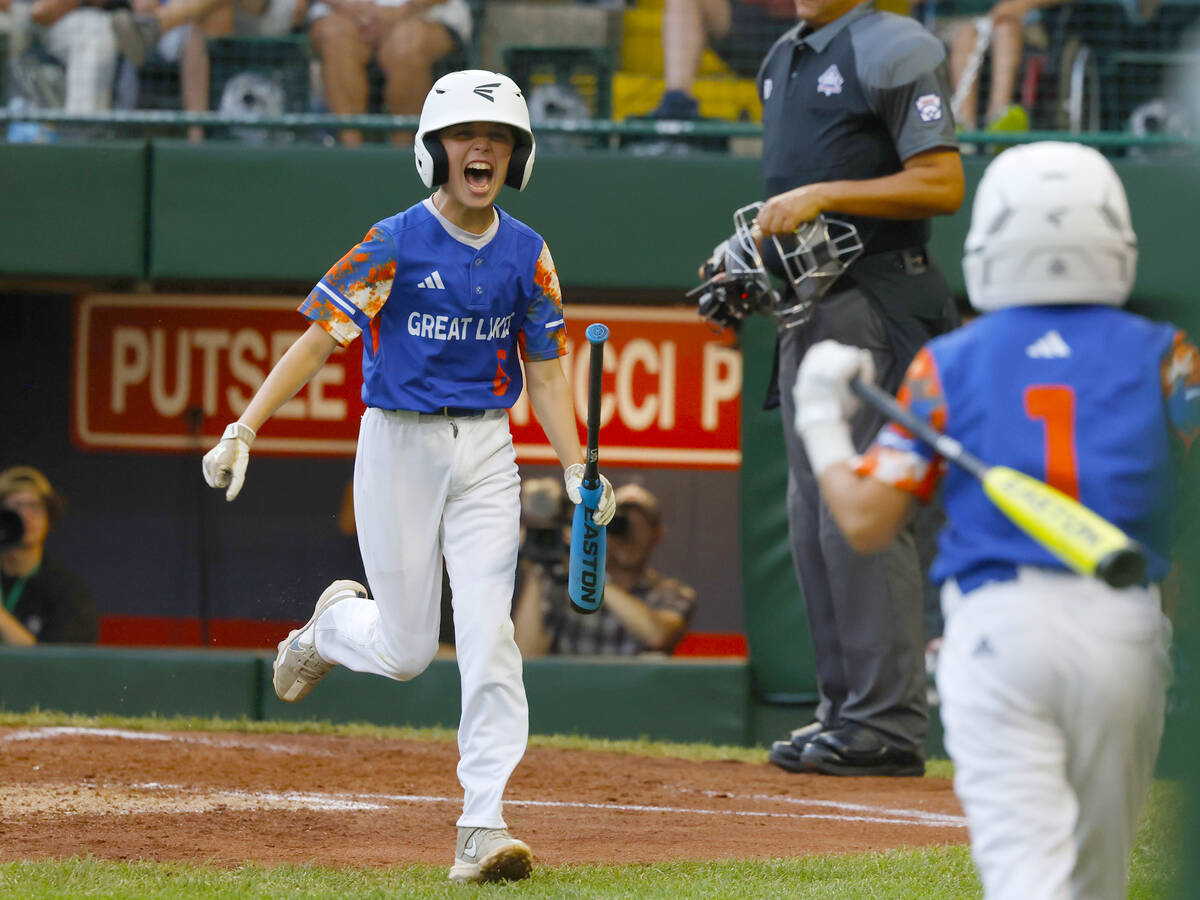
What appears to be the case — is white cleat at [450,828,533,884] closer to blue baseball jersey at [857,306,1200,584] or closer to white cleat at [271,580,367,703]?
white cleat at [271,580,367,703]

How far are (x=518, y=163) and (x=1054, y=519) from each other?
7.32 ft

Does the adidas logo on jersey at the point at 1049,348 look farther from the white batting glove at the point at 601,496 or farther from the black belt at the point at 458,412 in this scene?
the black belt at the point at 458,412

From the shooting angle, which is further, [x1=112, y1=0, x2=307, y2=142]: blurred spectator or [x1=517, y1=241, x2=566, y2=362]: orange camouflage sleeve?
[x1=112, y1=0, x2=307, y2=142]: blurred spectator

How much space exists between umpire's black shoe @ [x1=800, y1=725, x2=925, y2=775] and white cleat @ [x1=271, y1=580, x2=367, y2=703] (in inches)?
72.8

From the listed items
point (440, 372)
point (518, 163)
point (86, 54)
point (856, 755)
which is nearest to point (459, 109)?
point (518, 163)

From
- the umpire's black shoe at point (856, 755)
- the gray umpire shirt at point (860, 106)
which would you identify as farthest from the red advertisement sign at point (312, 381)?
the umpire's black shoe at point (856, 755)

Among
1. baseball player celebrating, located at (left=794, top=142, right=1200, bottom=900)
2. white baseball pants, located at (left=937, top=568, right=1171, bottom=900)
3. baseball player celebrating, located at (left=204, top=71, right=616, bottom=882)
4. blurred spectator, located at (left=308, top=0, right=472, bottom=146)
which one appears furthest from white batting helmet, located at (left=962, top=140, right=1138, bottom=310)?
blurred spectator, located at (left=308, top=0, right=472, bottom=146)

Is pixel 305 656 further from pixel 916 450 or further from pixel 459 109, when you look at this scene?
pixel 916 450

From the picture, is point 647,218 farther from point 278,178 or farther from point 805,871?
point 805,871

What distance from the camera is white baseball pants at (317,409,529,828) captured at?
402 cm

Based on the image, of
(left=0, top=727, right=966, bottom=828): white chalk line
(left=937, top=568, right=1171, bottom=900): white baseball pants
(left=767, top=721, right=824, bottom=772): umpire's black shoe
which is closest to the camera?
(left=937, top=568, right=1171, bottom=900): white baseball pants

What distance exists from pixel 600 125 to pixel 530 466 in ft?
6.22

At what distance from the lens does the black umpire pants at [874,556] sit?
562 cm

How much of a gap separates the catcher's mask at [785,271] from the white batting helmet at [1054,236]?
2.76m
